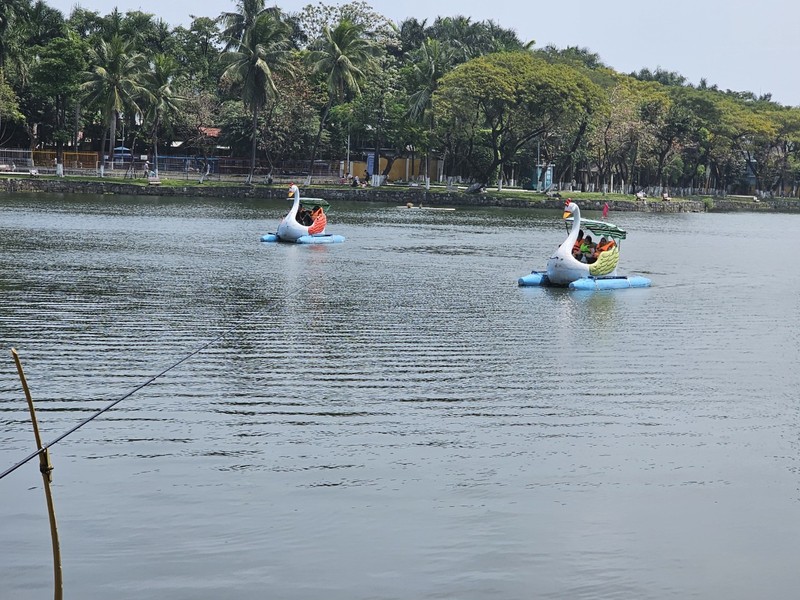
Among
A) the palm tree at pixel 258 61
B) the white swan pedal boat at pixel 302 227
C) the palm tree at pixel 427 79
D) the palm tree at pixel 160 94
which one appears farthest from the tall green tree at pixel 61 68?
the white swan pedal boat at pixel 302 227

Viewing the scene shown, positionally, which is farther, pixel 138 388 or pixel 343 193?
pixel 343 193

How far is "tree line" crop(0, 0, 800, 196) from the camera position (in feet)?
256

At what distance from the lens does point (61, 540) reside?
947 centimetres

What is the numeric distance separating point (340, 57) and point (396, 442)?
68827 millimetres

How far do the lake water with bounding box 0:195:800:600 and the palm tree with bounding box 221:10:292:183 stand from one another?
5129 cm

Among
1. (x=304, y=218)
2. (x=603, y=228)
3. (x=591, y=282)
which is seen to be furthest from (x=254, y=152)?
(x=591, y=282)

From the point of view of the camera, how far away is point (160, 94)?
260 ft

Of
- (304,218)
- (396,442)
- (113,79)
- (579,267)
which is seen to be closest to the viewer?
(396,442)

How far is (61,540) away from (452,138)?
79.5m

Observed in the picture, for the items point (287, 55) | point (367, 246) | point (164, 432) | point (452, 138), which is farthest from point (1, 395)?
point (452, 138)

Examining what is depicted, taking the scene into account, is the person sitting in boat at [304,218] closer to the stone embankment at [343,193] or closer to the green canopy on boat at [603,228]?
the green canopy on boat at [603,228]

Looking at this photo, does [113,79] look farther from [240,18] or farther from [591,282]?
[591,282]

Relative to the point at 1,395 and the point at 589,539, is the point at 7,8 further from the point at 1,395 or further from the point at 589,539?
the point at 589,539

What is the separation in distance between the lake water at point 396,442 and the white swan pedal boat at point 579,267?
0.76m
